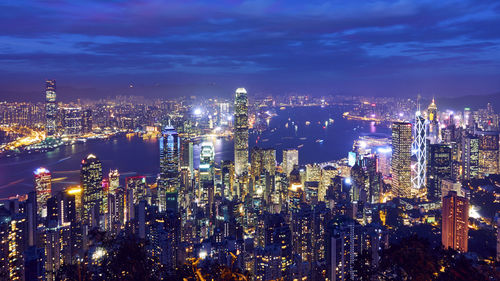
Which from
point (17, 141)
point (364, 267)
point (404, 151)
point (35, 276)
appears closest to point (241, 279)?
point (364, 267)

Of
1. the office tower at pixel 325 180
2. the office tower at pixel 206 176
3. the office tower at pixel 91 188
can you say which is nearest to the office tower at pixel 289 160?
the office tower at pixel 325 180

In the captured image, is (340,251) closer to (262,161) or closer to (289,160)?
(262,161)

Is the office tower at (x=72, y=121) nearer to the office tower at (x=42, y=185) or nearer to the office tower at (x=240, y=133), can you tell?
the office tower at (x=240, y=133)

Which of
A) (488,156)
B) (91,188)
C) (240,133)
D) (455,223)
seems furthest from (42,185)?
(488,156)

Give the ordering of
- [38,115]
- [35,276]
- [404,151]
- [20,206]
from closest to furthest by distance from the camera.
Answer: [35,276]
[20,206]
[404,151]
[38,115]

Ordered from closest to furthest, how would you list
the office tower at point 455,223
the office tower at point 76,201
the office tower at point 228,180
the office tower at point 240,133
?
the office tower at point 455,223 < the office tower at point 76,201 < the office tower at point 228,180 < the office tower at point 240,133

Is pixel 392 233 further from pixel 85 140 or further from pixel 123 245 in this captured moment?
pixel 85 140

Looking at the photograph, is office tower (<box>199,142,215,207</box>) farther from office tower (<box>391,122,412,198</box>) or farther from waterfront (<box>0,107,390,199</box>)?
office tower (<box>391,122,412,198</box>)
